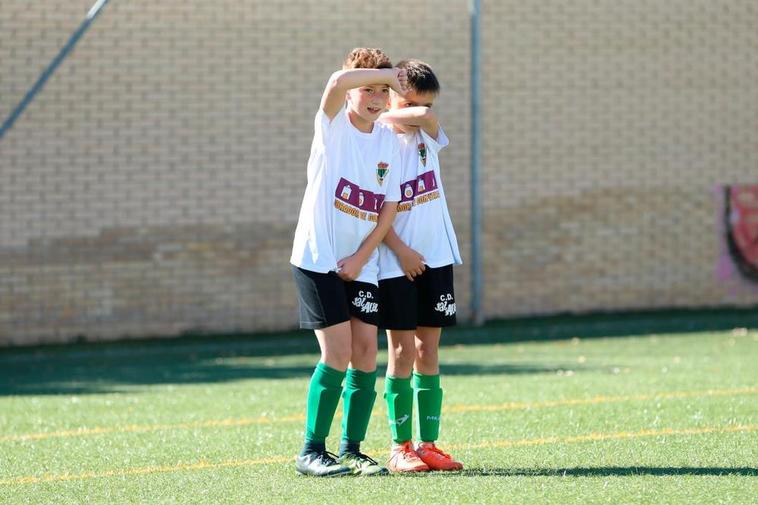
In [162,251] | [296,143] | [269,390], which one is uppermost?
[296,143]

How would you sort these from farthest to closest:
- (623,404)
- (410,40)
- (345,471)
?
1. (410,40)
2. (623,404)
3. (345,471)

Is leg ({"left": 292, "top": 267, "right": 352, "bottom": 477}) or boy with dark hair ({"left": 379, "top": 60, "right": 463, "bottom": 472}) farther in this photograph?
boy with dark hair ({"left": 379, "top": 60, "right": 463, "bottom": 472})

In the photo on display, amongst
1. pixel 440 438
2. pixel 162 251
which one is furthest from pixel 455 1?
pixel 440 438

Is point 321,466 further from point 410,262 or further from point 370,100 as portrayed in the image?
point 370,100

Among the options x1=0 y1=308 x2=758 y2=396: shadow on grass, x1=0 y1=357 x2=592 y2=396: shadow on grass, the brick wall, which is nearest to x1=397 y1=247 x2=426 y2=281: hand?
x1=0 y1=357 x2=592 y2=396: shadow on grass

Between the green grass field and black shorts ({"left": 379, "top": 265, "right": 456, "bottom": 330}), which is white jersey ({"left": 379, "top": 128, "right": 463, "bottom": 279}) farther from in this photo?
the green grass field

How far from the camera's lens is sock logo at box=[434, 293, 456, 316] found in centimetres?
712

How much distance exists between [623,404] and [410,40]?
8.32m

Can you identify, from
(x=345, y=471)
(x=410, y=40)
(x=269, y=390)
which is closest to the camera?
(x=345, y=471)

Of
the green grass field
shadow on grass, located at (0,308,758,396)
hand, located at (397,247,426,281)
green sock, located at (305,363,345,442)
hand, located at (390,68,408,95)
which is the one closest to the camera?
the green grass field

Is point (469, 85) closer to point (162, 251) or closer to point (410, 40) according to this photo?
point (410, 40)

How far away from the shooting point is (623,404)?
9500mm

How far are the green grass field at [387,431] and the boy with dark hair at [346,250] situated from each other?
32 cm

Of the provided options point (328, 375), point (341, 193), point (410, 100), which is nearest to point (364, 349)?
point (328, 375)
